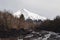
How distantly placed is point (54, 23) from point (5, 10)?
7.96 metres

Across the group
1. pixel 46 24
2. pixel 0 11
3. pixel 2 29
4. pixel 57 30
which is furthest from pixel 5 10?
pixel 46 24

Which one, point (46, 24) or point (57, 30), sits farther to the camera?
point (46, 24)

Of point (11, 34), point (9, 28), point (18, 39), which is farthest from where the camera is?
point (9, 28)

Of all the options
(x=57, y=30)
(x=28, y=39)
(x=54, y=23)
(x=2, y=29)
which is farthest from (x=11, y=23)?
(x=54, y=23)

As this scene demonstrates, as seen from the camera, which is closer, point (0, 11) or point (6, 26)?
point (6, 26)

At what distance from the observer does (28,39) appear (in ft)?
50.7

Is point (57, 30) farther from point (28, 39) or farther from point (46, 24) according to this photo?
point (28, 39)

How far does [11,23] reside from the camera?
19875 mm

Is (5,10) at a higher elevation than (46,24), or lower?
higher

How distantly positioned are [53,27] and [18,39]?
11828 mm

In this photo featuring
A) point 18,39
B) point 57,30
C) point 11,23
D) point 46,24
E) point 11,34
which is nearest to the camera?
point 18,39

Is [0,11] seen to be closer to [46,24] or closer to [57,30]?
[57,30]

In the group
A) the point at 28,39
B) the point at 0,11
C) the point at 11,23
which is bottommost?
the point at 28,39

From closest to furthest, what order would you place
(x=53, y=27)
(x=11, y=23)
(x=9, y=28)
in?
(x=9, y=28)
(x=11, y=23)
(x=53, y=27)
